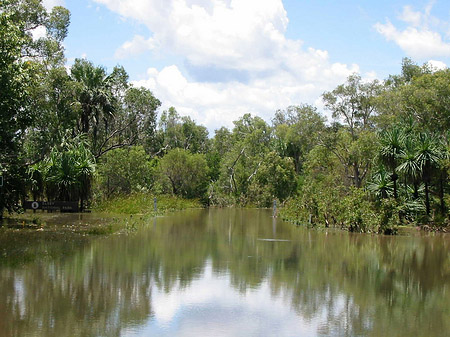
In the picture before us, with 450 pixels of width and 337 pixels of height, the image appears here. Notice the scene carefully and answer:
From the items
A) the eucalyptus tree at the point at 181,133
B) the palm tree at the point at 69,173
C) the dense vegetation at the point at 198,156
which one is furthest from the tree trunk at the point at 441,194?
the eucalyptus tree at the point at 181,133

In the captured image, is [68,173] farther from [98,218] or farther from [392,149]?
[392,149]

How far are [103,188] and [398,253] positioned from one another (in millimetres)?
27605

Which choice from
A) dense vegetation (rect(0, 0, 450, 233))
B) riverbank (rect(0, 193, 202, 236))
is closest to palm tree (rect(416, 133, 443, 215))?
dense vegetation (rect(0, 0, 450, 233))

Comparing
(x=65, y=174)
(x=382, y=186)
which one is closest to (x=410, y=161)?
(x=382, y=186)

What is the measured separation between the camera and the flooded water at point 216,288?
292 inches

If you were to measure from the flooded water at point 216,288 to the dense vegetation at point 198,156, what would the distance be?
19.6ft

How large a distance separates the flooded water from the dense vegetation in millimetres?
5981

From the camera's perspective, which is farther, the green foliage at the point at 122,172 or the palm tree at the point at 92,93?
the green foliage at the point at 122,172

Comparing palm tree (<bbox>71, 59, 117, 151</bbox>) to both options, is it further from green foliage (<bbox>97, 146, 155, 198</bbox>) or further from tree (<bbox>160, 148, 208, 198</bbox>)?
tree (<bbox>160, 148, 208, 198</bbox>)

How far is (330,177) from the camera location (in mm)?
40281

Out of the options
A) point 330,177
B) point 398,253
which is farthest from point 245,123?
point 398,253

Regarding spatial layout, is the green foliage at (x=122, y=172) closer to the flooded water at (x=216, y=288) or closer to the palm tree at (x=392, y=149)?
the palm tree at (x=392, y=149)

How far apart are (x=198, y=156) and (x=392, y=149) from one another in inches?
1070

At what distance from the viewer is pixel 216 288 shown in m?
9.98
